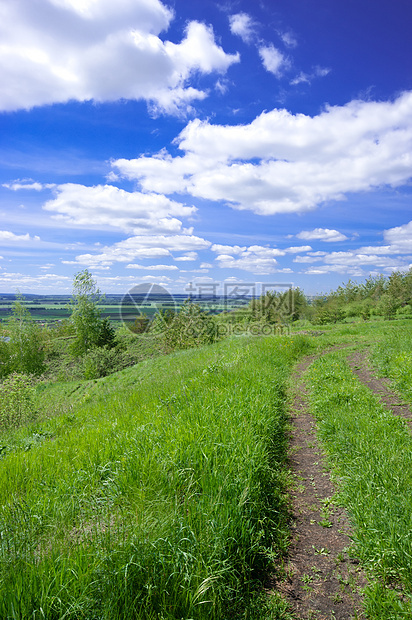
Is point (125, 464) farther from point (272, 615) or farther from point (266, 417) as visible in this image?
point (266, 417)

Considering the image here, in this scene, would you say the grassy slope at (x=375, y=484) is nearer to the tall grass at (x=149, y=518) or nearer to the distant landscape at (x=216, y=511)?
the distant landscape at (x=216, y=511)

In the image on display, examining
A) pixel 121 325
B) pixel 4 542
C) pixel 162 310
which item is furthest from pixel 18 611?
pixel 121 325

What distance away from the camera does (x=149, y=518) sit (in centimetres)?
259

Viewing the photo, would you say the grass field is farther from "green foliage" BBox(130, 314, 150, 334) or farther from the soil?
"green foliage" BBox(130, 314, 150, 334)

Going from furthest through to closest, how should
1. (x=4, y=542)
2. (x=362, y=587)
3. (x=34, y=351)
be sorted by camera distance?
(x=34, y=351) < (x=362, y=587) < (x=4, y=542)

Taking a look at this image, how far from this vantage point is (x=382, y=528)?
278 centimetres

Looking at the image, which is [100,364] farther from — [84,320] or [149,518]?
[149,518]

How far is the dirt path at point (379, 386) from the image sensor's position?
236 inches

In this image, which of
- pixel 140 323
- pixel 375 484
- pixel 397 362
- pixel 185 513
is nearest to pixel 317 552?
pixel 375 484

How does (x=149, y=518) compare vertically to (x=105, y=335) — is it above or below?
above

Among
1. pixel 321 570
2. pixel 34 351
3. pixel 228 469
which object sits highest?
pixel 228 469

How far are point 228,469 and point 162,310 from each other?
31.4m

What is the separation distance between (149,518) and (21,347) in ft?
149

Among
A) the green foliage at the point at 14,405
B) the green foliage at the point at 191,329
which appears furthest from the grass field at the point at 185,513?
the green foliage at the point at 191,329
